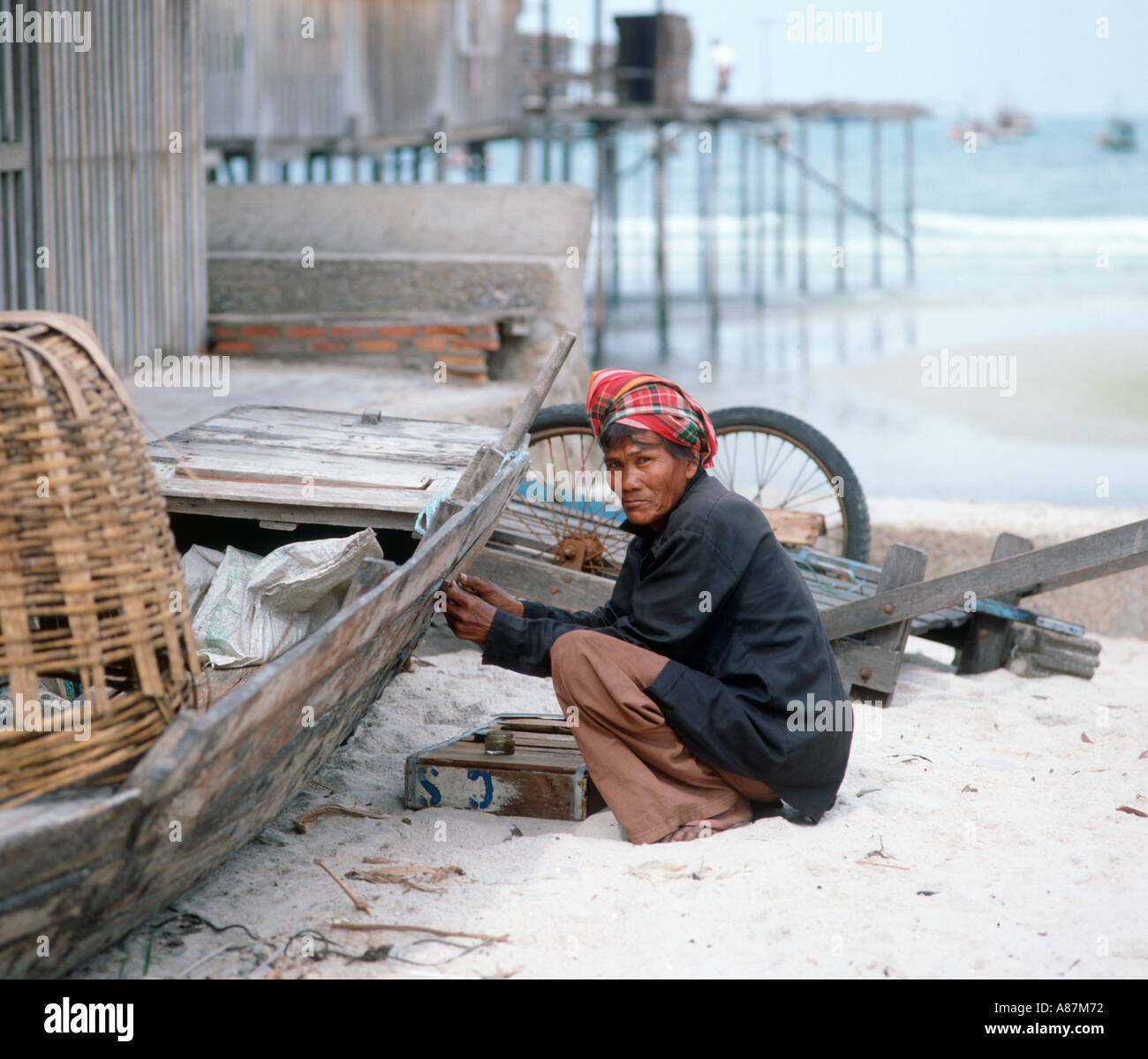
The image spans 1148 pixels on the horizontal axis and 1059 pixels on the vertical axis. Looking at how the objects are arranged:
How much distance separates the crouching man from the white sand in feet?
0.49

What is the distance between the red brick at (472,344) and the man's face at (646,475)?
403cm

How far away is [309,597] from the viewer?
363 centimetres

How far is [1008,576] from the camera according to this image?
4344 millimetres

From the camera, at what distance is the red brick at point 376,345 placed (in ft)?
23.9

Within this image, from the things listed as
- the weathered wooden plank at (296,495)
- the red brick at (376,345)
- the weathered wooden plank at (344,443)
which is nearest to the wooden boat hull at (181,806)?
the weathered wooden plank at (296,495)

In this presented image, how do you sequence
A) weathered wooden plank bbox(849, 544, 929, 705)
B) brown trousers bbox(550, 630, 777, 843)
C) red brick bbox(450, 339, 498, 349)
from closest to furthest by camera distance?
1. brown trousers bbox(550, 630, 777, 843)
2. weathered wooden plank bbox(849, 544, 929, 705)
3. red brick bbox(450, 339, 498, 349)

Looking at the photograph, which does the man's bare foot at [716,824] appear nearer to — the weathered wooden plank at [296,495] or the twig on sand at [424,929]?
the twig on sand at [424,929]

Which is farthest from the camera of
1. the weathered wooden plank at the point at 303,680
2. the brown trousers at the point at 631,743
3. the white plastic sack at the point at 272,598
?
the white plastic sack at the point at 272,598

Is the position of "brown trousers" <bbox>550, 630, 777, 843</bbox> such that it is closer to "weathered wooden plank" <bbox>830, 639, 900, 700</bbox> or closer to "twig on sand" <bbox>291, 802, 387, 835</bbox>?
"twig on sand" <bbox>291, 802, 387, 835</bbox>

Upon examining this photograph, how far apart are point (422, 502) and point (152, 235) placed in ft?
12.9

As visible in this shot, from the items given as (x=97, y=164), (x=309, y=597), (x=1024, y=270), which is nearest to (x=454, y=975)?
(x=309, y=597)

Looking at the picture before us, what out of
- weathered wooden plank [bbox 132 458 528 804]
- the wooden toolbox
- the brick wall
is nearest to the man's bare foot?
the wooden toolbox

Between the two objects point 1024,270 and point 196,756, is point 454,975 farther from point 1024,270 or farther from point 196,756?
point 1024,270

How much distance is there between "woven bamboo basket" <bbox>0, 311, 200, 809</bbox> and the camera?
2.15m
